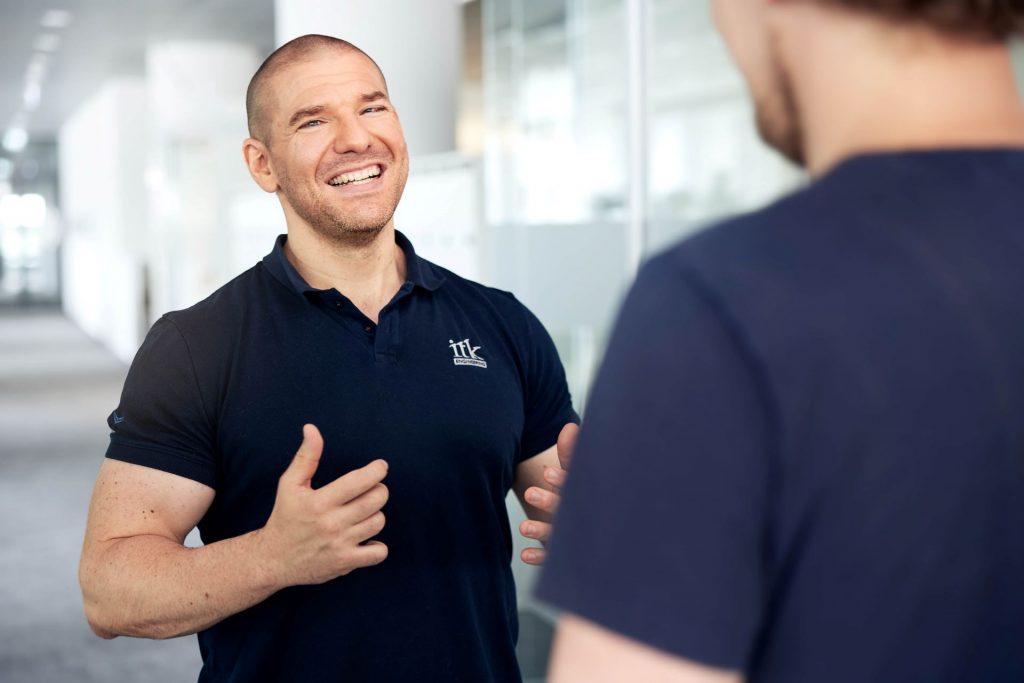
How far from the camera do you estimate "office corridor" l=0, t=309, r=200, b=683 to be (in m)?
4.01

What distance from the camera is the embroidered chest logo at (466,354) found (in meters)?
1.69

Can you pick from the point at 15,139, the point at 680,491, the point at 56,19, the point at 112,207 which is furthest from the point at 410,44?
the point at 15,139

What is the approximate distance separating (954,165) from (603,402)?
23 centimetres

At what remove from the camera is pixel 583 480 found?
0.59 m

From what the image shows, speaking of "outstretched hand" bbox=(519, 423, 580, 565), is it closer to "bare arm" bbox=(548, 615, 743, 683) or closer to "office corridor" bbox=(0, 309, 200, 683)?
"bare arm" bbox=(548, 615, 743, 683)

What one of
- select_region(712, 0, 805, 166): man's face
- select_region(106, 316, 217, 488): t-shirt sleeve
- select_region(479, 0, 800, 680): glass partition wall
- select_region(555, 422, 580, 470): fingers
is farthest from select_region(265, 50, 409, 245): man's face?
select_region(712, 0, 805, 166): man's face

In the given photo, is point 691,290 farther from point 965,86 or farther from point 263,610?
point 263,610

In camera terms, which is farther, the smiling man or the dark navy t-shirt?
the smiling man

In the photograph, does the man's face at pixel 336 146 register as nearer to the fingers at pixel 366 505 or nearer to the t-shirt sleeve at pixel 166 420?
the t-shirt sleeve at pixel 166 420

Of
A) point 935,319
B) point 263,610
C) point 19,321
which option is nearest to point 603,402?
point 935,319

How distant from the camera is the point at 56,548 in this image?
536 centimetres

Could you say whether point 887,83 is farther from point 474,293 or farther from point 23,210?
point 23,210

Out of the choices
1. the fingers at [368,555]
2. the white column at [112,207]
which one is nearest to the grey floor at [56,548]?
the white column at [112,207]

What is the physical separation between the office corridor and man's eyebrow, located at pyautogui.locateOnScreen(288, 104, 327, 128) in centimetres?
271
